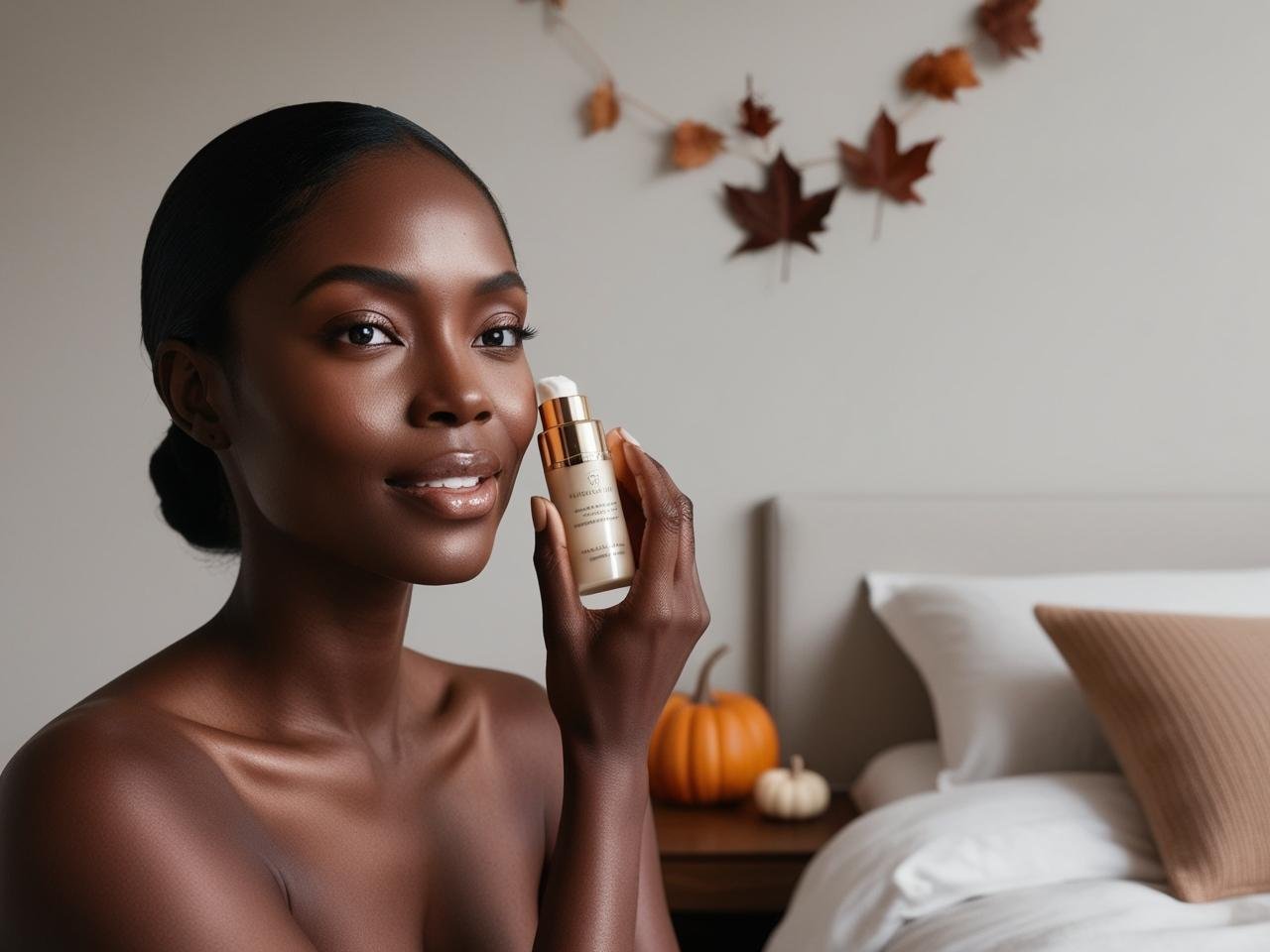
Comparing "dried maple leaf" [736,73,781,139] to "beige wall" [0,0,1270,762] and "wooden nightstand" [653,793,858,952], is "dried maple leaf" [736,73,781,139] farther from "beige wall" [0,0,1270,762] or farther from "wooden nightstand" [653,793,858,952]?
"wooden nightstand" [653,793,858,952]

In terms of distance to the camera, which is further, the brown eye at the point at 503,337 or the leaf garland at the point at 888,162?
the leaf garland at the point at 888,162

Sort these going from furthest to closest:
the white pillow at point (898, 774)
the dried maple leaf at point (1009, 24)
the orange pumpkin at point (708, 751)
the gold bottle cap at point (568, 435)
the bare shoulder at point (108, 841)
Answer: the dried maple leaf at point (1009, 24) < the orange pumpkin at point (708, 751) < the white pillow at point (898, 774) < the gold bottle cap at point (568, 435) < the bare shoulder at point (108, 841)

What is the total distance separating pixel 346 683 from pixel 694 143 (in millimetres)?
1838

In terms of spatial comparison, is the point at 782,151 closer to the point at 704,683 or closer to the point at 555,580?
the point at 704,683

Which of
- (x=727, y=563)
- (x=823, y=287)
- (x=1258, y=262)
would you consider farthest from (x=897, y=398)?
(x=1258, y=262)

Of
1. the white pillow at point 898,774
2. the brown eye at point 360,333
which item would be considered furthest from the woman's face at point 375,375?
the white pillow at point 898,774

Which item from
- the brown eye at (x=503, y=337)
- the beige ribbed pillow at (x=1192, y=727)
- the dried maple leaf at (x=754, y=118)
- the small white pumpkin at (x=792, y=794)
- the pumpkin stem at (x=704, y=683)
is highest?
the dried maple leaf at (x=754, y=118)

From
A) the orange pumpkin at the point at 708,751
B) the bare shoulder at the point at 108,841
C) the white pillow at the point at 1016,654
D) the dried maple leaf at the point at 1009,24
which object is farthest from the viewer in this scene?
the dried maple leaf at the point at 1009,24

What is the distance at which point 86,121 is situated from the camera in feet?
8.59

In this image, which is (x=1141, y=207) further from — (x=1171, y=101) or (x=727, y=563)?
(x=727, y=563)

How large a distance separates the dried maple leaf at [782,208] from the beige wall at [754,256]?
0.13 feet

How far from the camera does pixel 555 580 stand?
84 centimetres

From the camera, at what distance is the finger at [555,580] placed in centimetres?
84

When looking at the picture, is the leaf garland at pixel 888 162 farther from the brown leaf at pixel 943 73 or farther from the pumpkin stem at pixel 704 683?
the pumpkin stem at pixel 704 683
